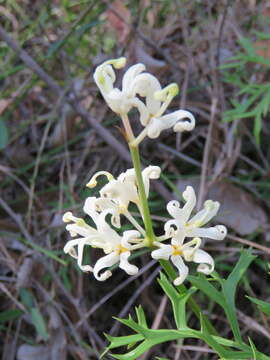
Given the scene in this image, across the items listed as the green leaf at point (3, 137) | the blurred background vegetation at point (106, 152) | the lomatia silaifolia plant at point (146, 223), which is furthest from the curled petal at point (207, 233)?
the green leaf at point (3, 137)

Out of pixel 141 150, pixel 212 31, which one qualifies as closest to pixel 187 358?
pixel 141 150

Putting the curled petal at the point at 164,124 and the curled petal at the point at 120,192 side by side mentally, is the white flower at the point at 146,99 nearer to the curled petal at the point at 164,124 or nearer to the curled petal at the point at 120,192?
the curled petal at the point at 164,124

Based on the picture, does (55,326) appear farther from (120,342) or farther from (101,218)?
(101,218)

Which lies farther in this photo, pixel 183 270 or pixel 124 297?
pixel 124 297

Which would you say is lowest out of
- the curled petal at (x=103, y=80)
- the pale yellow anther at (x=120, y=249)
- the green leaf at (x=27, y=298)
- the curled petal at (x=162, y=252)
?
the green leaf at (x=27, y=298)

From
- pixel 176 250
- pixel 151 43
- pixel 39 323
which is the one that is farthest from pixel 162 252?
pixel 151 43

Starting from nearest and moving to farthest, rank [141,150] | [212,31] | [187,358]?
[187,358]
[141,150]
[212,31]
